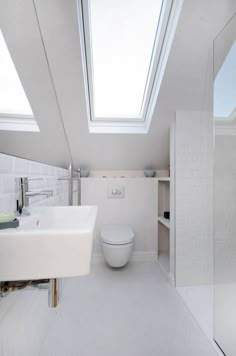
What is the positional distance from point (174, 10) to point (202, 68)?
1.45ft

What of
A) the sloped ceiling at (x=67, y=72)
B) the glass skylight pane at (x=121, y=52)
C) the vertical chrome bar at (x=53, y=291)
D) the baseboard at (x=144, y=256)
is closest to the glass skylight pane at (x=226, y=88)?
the sloped ceiling at (x=67, y=72)

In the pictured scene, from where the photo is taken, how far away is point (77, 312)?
1391 millimetres

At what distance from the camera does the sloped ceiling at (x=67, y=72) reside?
3.47 feet

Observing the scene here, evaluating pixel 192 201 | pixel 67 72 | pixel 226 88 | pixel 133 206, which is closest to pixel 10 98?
pixel 67 72

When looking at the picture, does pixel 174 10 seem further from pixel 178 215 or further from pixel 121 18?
pixel 178 215

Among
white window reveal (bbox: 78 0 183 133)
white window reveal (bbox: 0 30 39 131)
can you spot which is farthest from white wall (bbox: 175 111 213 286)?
white window reveal (bbox: 0 30 39 131)

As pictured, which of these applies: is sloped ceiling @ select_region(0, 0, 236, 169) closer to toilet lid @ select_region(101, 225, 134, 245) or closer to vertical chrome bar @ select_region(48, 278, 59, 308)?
vertical chrome bar @ select_region(48, 278, 59, 308)

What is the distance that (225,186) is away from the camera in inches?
55.6

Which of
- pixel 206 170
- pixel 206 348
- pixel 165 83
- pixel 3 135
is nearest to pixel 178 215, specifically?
pixel 206 170

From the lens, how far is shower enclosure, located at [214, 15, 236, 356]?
48.1 inches

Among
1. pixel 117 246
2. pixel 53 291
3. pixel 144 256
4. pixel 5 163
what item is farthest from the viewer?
pixel 144 256

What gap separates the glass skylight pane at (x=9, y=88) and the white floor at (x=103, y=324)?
81cm

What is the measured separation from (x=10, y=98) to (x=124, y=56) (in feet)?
4.03

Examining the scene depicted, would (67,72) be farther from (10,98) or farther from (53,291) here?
(53,291)
